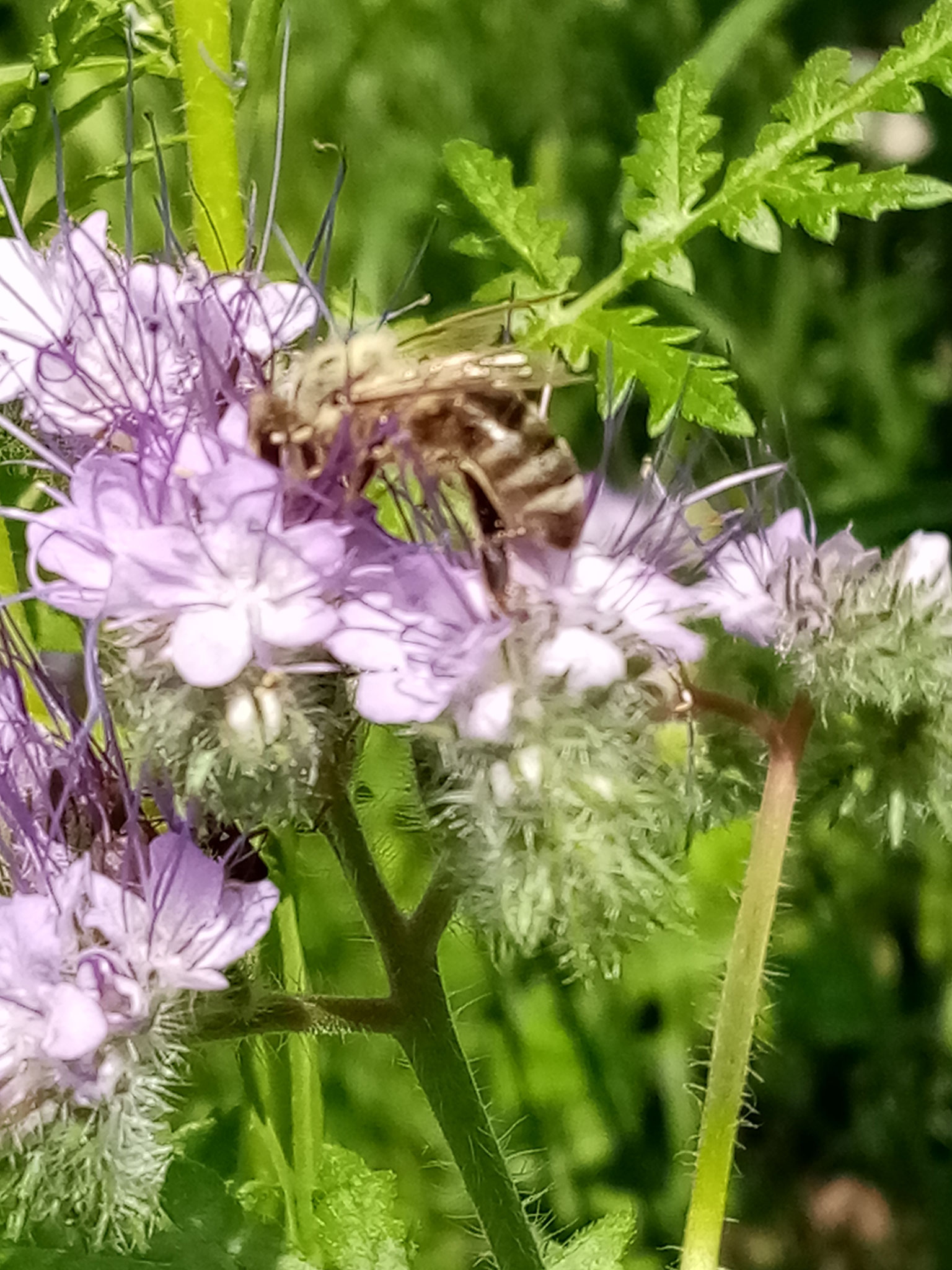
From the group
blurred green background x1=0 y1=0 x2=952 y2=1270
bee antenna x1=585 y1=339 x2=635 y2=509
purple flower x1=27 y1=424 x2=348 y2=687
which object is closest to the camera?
purple flower x1=27 y1=424 x2=348 y2=687

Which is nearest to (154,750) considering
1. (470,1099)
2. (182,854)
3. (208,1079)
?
(182,854)

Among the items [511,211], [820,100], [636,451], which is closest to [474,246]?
[511,211]

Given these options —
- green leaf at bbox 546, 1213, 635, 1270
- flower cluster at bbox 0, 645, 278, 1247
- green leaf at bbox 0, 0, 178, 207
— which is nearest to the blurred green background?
green leaf at bbox 0, 0, 178, 207

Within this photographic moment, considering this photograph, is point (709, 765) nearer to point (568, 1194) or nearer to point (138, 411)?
point (138, 411)

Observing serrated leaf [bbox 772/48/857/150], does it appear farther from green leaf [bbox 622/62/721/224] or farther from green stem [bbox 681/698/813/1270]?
green stem [bbox 681/698/813/1270]

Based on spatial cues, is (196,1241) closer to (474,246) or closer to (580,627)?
(580,627)

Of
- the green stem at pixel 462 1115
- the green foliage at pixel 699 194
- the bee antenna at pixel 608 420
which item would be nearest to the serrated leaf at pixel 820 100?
the green foliage at pixel 699 194

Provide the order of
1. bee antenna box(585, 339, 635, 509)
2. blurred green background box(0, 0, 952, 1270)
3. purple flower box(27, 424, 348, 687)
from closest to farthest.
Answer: purple flower box(27, 424, 348, 687)
bee antenna box(585, 339, 635, 509)
blurred green background box(0, 0, 952, 1270)
